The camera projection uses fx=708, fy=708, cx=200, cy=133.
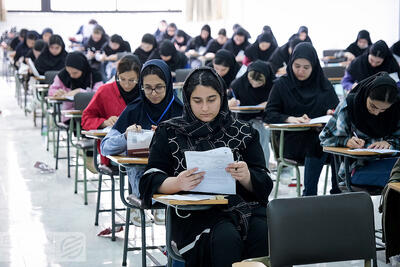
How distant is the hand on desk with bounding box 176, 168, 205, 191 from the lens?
2887 mm

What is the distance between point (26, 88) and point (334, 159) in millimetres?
7896

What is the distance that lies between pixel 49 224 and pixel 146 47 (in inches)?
284

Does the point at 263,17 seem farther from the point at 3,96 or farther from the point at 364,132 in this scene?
the point at 364,132

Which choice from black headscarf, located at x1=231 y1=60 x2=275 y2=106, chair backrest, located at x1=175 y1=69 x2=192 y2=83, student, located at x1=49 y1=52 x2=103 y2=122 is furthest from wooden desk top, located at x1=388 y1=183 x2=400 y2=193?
chair backrest, located at x1=175 y1=69 x2=192 y2=83

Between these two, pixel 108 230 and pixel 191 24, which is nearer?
pixel 108 230

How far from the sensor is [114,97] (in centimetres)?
506

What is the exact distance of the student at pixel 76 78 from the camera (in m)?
7.41

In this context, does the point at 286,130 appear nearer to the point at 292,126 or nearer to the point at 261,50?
the point at 292,126

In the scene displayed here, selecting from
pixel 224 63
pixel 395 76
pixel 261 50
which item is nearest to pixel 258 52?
pixel 261 50

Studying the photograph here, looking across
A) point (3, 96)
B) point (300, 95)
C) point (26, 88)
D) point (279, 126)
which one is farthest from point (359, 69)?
point (3, 96)

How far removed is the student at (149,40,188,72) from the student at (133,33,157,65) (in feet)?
1.13

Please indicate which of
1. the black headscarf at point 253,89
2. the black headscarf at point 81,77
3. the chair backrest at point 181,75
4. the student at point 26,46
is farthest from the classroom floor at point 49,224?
the student at point 26,46

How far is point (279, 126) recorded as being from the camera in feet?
16.6

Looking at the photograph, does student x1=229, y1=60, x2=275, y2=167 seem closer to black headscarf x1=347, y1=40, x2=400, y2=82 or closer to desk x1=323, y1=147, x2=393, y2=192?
black headscarf x1=347, y1=40, x2=400, y2=82
